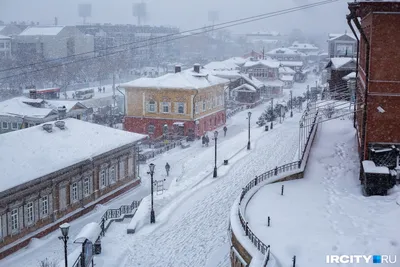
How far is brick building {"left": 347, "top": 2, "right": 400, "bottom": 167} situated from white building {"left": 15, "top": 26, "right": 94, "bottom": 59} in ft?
251

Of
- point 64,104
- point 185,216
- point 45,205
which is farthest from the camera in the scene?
point 64,104

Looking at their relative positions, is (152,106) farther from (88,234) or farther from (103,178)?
(88,234)

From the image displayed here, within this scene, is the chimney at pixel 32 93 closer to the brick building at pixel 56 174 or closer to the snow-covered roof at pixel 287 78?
the brick building at pixel 56 174

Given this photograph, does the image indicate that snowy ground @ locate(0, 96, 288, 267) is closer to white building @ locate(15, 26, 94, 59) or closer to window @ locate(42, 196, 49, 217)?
window @ locate(42, 196, 49, 217)

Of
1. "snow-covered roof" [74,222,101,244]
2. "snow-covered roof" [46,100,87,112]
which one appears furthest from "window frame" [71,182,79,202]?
"snow-covered roof" [46,100,87,112]

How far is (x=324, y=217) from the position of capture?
13.0 metres

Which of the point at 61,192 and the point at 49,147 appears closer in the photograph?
the point at 61,192

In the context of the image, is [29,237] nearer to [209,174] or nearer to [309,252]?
[209,174]

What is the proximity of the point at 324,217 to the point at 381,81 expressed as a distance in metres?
4.91

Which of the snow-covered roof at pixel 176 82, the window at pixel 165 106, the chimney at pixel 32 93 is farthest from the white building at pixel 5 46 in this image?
the window at pixel 165 106

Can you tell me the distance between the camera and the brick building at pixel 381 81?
1498cm

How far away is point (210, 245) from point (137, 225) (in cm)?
338

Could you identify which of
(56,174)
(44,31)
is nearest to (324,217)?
(56,174)

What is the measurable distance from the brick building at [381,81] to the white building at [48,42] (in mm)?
76580
